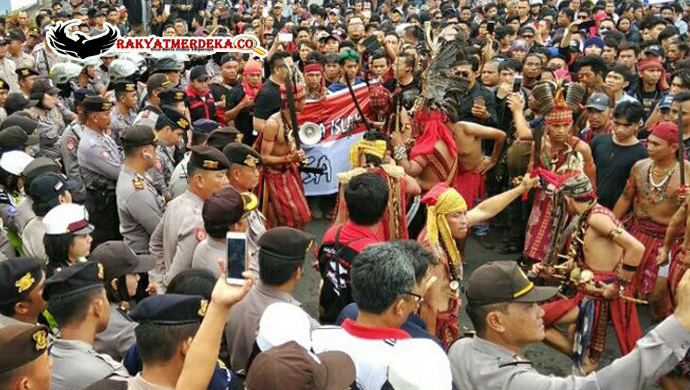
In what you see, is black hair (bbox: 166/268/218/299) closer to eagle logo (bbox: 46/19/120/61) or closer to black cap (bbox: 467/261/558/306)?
black cap (bbox: 467/261/558/306)

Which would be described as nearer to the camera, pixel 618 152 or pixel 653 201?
pixel 653 201

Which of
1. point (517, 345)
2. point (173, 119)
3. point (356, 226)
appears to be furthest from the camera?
point (173, 119)

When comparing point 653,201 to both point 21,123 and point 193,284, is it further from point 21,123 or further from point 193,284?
point 21,123

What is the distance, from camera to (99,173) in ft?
18.3

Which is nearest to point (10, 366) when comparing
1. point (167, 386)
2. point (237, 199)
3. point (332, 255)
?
point (167, 386)

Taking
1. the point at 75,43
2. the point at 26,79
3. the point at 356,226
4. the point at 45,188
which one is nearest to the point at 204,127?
the point at 45,188

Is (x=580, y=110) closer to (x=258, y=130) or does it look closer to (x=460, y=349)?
(x=258, y=130)

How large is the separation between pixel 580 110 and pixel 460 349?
14.2ft

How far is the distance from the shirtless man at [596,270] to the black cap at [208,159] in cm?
220

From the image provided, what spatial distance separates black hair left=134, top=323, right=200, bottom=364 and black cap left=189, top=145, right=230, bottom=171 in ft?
6.25

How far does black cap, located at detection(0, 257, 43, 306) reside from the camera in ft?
10.2

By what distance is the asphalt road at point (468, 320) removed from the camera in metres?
4.92

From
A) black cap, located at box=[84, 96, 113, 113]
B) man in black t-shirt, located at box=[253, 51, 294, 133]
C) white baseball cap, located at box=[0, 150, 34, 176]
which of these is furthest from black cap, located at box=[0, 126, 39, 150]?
man in black t-shirt, located at box=[253, 51, 294, 133]

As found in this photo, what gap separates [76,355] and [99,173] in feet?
9.99
